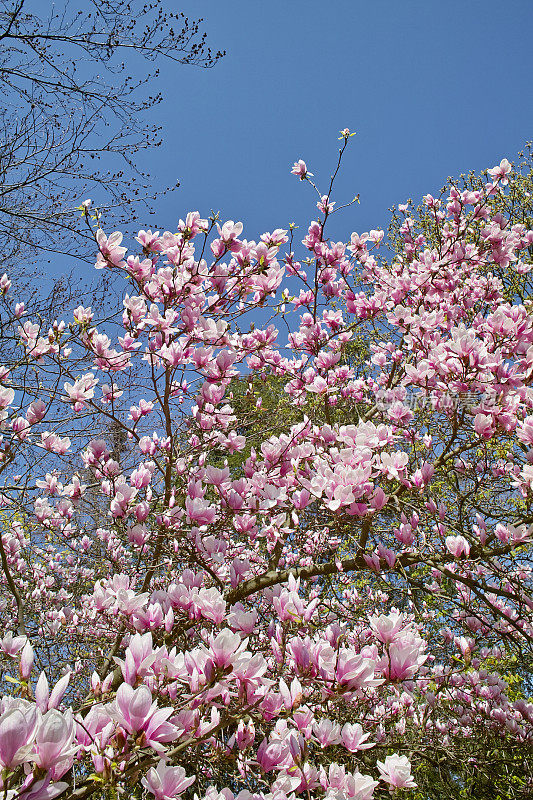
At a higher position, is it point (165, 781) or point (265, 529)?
point (265, 529)

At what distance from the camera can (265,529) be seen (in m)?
2.72

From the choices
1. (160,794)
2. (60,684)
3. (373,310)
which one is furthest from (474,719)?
(60,684)

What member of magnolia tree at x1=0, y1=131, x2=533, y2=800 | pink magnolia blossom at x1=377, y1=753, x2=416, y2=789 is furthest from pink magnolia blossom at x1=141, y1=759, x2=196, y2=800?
pink magnolia blossom at x1=377, y1=753, x2=416, y2=789

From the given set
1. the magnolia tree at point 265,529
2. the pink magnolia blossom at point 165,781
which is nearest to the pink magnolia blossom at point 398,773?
the magnolia tree at point 265,529

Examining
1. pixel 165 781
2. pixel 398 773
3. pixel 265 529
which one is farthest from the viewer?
pixel 265 529

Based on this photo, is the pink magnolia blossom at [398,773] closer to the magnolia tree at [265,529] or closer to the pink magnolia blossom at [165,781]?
the magnolia tree at [265,529]

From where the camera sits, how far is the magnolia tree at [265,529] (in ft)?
3.99

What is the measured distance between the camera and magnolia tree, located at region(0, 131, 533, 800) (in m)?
1.22

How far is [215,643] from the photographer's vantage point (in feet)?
3.96

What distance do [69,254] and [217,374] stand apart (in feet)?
8.95

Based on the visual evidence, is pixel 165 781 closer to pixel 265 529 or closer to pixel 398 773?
pixel 398 773

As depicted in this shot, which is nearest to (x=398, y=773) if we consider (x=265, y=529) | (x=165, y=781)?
(x=165, y=781)

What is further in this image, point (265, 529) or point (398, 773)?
point (265, 529)

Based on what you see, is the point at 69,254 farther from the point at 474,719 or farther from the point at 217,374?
the point at 474,719
